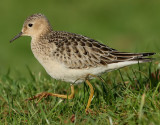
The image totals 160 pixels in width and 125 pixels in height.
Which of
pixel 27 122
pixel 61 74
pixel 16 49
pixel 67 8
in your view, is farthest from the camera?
pixel 67 8

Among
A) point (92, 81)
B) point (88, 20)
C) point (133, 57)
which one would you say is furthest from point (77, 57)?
point (88, 20)

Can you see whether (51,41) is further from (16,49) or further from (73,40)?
(16,49)

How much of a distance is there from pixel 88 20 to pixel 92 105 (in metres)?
12.0

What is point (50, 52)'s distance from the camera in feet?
24.0

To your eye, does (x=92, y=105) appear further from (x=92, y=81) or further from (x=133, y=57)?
(x=92, y=81)

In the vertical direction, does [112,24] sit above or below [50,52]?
above

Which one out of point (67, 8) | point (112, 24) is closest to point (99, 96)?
point (112, 24)

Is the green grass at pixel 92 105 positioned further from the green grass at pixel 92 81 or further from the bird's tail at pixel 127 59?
the bird's tail at pixel 127 59

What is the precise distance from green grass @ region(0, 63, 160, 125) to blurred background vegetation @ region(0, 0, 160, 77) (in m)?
6.88

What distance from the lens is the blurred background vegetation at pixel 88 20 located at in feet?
53.4

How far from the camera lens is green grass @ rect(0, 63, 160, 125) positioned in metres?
5.90

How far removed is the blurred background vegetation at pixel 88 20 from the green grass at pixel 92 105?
688cm

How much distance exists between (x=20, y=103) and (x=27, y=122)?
4.22 feet

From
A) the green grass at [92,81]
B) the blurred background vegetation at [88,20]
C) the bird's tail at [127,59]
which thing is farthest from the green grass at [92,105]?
the blurred background vegetation at [88,20]
